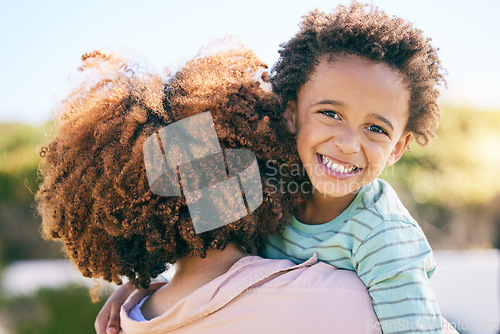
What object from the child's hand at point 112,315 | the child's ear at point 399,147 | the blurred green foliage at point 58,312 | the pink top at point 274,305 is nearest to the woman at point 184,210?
the pink top at point 274,305

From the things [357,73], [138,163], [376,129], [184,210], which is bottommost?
[184,210]

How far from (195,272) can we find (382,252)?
808 mm

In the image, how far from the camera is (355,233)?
2047 mm

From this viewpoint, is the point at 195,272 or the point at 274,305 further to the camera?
the point at 195,272

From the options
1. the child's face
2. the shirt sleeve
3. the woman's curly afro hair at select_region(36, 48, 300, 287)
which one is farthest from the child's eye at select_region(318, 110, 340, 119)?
the shirt sleeve

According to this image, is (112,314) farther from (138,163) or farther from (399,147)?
(399,147)

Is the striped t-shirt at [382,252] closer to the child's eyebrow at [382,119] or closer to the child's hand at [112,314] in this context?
the child's eyebrow at [382,119]

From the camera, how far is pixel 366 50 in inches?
84.9

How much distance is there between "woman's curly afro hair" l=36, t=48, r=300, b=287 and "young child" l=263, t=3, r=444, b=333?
0.49 ft

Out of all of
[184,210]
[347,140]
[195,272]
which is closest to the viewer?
[184,210]

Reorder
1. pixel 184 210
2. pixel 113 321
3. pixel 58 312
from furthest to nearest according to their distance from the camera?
1. pixel 58 312
2. pixel 113 321
3. pixel 184 210

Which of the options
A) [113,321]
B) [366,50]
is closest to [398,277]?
[366,50]

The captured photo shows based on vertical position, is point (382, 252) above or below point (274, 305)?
above

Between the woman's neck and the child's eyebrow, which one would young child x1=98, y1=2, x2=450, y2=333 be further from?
the woman's neck
